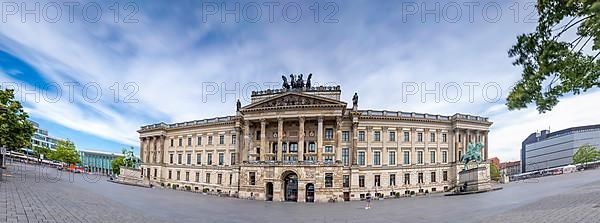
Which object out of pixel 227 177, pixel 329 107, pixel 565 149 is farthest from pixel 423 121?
pixel 565 149

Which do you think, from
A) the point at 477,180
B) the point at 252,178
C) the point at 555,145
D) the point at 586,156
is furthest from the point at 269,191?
the point at 555,145

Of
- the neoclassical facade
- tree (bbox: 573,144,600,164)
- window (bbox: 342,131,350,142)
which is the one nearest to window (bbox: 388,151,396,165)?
the neoclassical facade

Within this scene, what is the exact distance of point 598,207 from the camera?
13.7 metres

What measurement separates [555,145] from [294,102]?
119 meters

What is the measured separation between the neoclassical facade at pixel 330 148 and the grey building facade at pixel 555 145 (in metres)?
77.7

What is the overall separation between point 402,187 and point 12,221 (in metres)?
53.3

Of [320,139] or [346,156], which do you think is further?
[346,156]

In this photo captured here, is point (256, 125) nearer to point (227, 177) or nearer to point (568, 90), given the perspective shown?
point (227, 177)

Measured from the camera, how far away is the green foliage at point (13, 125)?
33312mm

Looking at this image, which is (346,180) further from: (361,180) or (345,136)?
(345,136)

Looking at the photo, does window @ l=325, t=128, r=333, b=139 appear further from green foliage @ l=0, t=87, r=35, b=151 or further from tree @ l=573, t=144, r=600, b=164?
tree @ l=573, t=144, r=600, b=164

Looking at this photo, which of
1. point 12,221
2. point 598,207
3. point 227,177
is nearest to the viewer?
point 12,221

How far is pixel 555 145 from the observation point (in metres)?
124

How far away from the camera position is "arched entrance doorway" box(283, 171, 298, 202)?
51469 mm
